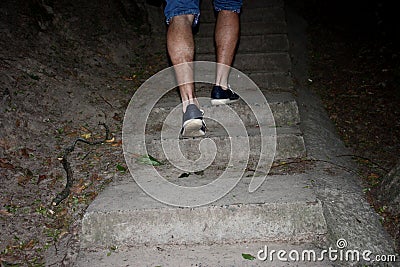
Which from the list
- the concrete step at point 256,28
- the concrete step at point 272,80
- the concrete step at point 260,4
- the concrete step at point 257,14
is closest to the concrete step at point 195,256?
the concrete step at point 272,80

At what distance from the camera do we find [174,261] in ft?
5.88

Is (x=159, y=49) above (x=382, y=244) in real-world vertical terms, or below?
above

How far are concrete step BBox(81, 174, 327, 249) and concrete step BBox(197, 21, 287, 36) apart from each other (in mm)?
2761

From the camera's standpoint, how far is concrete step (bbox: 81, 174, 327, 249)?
1916mm

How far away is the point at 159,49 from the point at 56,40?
112 cm

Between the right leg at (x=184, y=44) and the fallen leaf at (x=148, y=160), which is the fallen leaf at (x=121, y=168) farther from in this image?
the right leg at (x=184, y=44)

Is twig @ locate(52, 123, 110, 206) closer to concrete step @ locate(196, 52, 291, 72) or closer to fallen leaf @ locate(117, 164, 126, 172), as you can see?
fallen leaf @ locate(117, 164, 126, 172)

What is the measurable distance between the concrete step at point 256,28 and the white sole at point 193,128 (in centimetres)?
208

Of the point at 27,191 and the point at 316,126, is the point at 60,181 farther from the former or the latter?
the point at 316,126

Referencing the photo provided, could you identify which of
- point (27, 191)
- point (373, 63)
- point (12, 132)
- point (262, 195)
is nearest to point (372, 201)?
point (262, 195)

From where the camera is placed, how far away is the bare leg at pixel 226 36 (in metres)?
2.76

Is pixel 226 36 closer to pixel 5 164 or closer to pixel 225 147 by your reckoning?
pixel 225 147

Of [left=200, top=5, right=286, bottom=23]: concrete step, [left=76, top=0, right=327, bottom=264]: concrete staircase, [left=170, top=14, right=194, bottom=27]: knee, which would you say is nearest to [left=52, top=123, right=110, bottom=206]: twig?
[left=76, top=0, right=327, bottom=264]: concrete staircase

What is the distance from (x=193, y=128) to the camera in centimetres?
250
